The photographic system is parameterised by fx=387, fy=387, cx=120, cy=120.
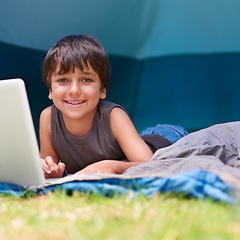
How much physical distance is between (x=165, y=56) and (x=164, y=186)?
1.82 metres

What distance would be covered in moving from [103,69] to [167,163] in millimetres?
576

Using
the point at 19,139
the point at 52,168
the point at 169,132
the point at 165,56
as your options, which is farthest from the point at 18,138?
the point at 165,56

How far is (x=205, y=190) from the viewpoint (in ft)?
2.89

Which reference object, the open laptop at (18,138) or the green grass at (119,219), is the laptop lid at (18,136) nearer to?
the open laptop at (18,138)

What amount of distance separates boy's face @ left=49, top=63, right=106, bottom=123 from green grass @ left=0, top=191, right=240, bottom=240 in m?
0.61

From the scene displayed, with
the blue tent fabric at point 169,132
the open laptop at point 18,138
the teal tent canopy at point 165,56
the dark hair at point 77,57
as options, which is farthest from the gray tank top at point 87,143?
the teal tent canopy at point 165,56

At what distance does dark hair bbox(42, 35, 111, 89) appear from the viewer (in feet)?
4.92

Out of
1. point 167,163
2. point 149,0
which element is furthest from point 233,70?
point 167,163

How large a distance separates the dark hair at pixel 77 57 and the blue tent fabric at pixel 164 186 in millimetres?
596

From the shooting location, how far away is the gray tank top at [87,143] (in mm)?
1610

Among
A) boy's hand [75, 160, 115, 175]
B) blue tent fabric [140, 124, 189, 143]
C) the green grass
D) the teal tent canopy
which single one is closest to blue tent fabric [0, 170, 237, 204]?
the green grass

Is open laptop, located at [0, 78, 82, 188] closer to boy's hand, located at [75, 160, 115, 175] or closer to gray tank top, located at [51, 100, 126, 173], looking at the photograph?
boy's hand, located at [75, 160, 115, 175]

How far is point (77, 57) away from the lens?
4.93 feet

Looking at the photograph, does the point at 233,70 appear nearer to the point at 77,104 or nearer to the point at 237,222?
the point at 77,104
